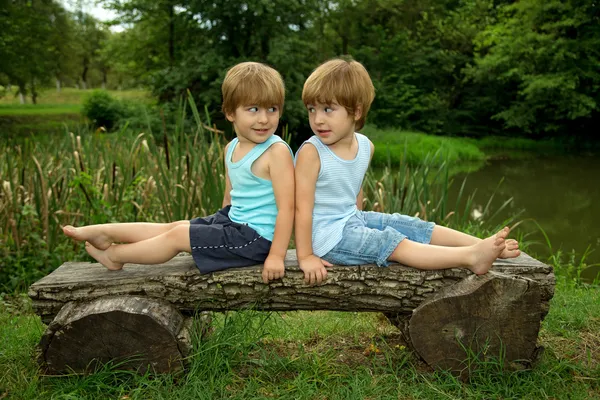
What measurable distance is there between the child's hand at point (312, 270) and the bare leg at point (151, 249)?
19.7 inches

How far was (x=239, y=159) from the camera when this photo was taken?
2535 mm

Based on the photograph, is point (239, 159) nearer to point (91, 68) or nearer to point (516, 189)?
point (516, 189)

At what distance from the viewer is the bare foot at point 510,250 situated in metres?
2.43

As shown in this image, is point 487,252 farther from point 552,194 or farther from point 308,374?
point 552,194

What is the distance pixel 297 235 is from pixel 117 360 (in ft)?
3.06

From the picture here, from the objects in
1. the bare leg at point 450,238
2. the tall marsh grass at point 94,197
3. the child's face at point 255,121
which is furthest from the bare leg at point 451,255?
the tall marsh grass at point 94,197

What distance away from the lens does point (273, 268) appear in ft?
7.84

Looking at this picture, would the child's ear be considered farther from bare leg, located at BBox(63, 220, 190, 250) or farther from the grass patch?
the grass patch

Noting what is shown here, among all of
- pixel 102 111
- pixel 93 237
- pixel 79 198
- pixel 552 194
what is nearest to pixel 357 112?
pixel 93 237

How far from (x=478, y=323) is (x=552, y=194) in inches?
385

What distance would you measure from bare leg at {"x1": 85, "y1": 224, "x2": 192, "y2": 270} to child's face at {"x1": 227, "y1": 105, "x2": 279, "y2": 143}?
493 mm

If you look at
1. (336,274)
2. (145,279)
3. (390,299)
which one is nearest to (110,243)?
(145,279)

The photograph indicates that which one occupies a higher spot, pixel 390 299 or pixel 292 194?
pixel 292 194

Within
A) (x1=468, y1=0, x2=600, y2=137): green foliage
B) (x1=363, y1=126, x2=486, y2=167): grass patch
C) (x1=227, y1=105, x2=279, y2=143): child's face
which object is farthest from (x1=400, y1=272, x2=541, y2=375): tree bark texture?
(x1=468, y1=0, x2=600, y2=137): green foliage
